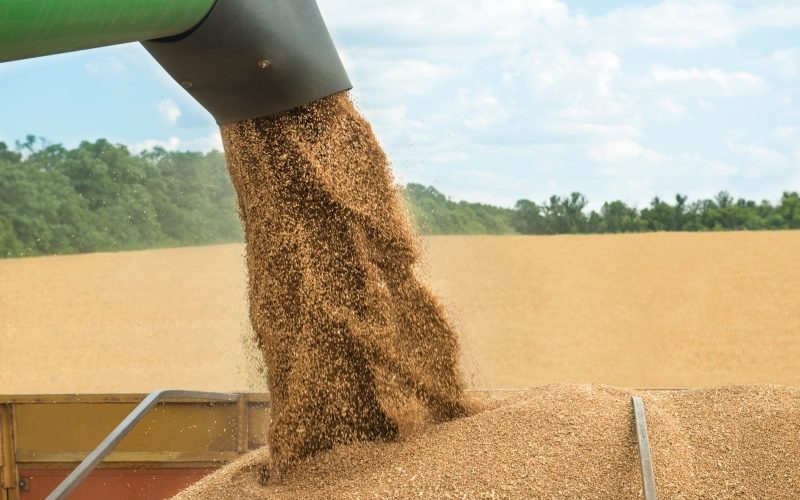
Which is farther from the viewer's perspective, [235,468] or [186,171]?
[186,171]

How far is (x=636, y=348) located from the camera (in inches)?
438

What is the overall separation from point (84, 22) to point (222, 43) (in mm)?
509

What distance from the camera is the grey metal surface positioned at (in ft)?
8.80

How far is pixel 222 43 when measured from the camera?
2693mm

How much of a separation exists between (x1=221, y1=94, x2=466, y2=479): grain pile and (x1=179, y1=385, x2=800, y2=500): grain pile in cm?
12

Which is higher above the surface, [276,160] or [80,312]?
[276,160]

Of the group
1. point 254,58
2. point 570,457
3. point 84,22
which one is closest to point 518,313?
point 570,457

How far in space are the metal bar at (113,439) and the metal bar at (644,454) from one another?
1587 millimetres

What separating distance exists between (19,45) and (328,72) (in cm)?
105

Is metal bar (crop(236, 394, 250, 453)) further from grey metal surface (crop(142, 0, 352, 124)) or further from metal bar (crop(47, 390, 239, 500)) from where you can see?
grey metal surface (crop(142, 0, 352, 124))

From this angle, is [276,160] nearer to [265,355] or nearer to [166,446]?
[265,355]

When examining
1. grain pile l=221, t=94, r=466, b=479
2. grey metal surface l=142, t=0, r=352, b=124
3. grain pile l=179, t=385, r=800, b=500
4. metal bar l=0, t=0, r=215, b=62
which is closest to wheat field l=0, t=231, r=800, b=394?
grain pile l=179, t=385, r=800, b=500

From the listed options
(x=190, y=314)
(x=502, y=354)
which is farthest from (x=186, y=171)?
(x=502, y=354)

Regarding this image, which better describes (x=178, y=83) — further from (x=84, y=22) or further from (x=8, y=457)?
(x=8, y=457)
